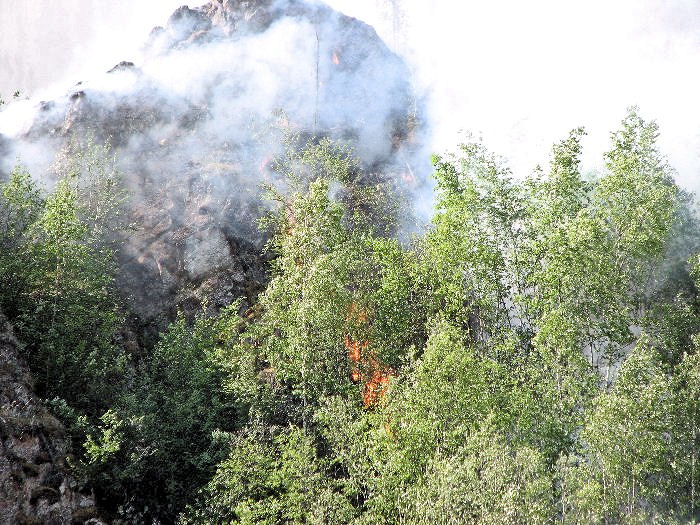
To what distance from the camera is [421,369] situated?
24.4 meters

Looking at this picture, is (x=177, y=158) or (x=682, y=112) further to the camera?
(x=682, y=112)

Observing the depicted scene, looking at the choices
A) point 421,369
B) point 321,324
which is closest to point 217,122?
point 321,324

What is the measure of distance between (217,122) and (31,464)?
32877mm

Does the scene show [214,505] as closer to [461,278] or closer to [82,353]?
[82,353]

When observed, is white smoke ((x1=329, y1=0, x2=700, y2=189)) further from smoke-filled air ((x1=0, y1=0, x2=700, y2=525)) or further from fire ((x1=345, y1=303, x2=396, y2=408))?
fire ((x1=345, y1=303, x2=396, y2=408))

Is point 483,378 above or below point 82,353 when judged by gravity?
below

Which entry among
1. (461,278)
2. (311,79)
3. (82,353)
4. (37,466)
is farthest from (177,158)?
(37,466)

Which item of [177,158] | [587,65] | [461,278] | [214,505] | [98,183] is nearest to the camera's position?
[214,505]

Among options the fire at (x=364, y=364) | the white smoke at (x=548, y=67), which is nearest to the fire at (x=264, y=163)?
the white smoke at (x=548, y=67)

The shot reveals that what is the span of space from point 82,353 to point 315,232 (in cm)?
1218

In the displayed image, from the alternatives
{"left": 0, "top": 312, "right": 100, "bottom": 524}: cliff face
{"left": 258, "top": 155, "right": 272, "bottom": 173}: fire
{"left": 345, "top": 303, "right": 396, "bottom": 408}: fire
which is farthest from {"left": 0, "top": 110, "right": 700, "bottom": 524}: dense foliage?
{"left": 258, "top": 155, "right": 272, "bottom": 173}: fire

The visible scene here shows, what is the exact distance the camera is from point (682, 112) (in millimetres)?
57125

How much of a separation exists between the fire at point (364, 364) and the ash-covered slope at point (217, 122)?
1126 centimetres

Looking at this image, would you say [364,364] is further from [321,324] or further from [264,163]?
[264,163]
